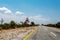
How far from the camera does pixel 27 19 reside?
65.6 meters
